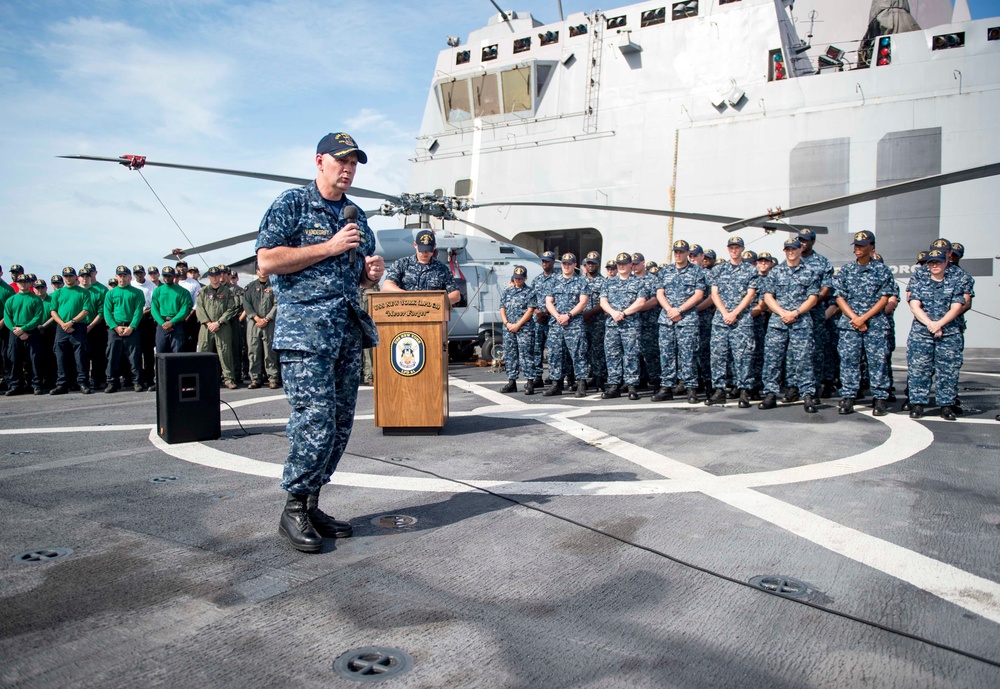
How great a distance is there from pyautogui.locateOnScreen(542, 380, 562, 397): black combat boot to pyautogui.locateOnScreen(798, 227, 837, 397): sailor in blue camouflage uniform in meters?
2.93

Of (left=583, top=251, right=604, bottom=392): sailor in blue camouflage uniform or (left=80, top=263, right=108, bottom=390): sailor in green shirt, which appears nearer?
(left=583, top=251, right=604, bottom=392): sailor in blue camouflage uniform

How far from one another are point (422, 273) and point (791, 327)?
12.5ft

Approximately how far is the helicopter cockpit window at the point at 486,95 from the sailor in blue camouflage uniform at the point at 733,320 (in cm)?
1064

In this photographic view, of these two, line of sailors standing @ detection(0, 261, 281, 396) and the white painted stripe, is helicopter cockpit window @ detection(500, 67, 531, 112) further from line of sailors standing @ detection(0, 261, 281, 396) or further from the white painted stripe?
the white painted stripe

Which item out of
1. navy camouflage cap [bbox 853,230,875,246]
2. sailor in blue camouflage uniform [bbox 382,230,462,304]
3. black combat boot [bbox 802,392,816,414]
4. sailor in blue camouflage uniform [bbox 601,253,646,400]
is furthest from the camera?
sailor in blue camouflage uniform [bbox 601,253,646,400]

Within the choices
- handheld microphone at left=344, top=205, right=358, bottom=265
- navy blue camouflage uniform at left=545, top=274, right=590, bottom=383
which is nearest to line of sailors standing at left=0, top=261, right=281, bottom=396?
navy blue camouflage uniform at left=545, top=274, right=590, bottom=383

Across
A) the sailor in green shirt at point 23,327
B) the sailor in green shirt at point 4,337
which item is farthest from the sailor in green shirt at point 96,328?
the sailor in green shirt at point 4,337

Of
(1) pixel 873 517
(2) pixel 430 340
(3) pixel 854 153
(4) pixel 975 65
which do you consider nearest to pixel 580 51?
(3) pixel 854 153

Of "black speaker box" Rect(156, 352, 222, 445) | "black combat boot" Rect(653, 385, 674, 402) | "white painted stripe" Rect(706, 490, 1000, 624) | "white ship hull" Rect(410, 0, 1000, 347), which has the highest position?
"white ship hull" Rect(410, 0, 1000, 347)

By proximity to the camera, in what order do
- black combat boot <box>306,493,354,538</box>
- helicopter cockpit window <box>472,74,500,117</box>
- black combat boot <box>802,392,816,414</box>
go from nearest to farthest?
black combat boot <box>306,493,354,538</box> → black combat boot <box>802,392,816,414</box> → helicopter cockpit window <box>472,74,500,117</box>

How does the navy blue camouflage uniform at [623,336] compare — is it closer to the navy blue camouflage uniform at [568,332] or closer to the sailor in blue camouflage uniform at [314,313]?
the navy blue camouflage uniform at [568,332]

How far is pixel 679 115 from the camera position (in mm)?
14383

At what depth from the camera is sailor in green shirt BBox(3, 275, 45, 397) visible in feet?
28.7

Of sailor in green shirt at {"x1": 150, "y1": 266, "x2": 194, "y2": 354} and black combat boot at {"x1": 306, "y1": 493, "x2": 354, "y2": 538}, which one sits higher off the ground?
sailor in green shirt at {"x1": 150, "y1": 266, "x2": 194, "y2": 354}
